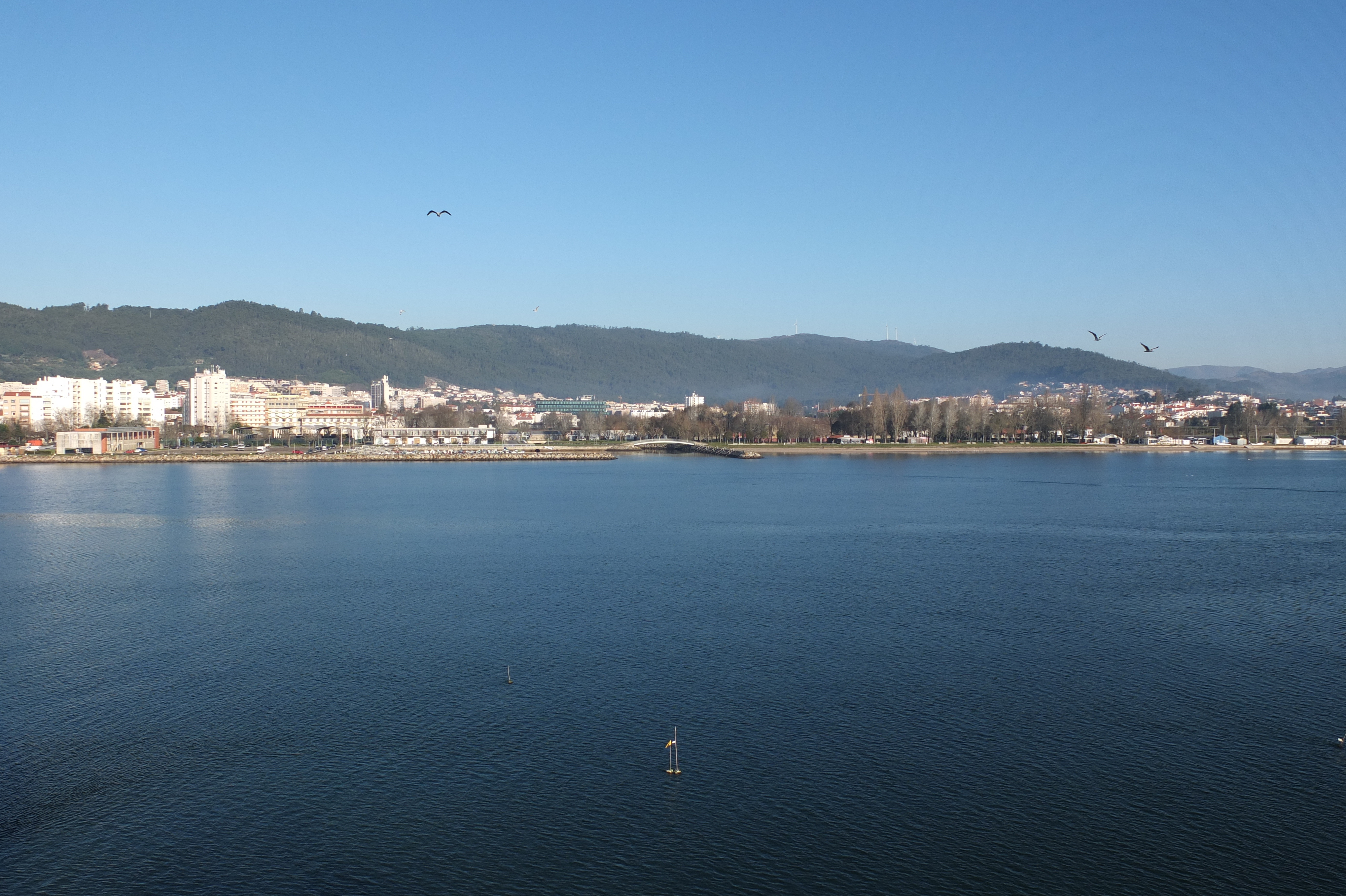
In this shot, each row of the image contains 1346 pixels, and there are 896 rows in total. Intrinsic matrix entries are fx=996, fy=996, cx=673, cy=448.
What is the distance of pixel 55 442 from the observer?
45938 millimetres

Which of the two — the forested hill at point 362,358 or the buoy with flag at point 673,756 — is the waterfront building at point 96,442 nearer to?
the buoy with flag at point 673,756

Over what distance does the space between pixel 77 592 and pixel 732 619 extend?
8455 mm

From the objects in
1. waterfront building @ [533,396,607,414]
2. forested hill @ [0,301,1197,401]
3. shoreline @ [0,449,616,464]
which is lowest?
shoreline @ [0,449,616,464]

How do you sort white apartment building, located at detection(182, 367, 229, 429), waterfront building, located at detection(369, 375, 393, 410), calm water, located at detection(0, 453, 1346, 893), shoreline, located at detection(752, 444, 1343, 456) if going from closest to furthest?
1. calm water, located at detection(0, 453, 1346, 893)
2. shoreline, located at detection(752, 444, 1343, 456)
3. white apartment building, located at detection(182, 367, 229, 429)
4. waterfront building, located at detection(369, 375, 393, 410)

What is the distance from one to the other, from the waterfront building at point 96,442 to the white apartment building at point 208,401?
2598 cm

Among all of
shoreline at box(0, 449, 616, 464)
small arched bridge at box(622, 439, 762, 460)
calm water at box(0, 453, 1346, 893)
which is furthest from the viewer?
small arched bridge at box(622, 439, 762, 460)

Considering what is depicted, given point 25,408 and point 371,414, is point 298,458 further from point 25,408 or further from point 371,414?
point 371,414

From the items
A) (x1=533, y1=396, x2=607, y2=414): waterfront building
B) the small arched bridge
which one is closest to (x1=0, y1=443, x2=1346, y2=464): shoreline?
the small arched bridge

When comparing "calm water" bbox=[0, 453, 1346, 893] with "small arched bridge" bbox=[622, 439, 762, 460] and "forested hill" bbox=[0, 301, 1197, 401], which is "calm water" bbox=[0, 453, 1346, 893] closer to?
"small arched bridge" bbox=[622, 439, 762, 460]

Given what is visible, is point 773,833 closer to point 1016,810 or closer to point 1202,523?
point 1016,810

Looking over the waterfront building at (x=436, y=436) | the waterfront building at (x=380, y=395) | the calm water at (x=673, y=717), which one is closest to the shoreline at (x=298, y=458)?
the waterfront building at (x=436, y=436)

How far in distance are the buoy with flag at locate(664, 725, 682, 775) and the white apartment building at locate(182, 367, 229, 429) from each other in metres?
72.3

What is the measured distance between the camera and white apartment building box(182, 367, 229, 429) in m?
72.8

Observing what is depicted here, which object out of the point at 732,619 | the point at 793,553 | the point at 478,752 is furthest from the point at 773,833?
the point at 793,553
